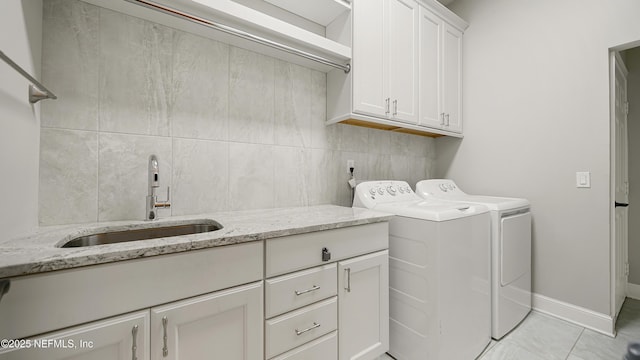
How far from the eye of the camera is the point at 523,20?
7.23ft

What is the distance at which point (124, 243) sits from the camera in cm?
80

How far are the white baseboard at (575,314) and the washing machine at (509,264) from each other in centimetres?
13

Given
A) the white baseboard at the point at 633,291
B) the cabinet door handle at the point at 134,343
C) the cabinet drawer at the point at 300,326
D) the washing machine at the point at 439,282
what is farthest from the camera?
the white baseboard at the point at 633,291

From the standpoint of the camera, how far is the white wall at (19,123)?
0.82 metres

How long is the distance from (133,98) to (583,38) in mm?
3122

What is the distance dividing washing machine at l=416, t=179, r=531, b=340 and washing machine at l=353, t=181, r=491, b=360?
3.2 inches

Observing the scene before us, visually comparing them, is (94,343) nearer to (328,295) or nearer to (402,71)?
(328,295)

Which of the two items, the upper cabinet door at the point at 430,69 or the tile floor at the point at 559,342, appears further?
the upper cabinet door at the point at 430,69

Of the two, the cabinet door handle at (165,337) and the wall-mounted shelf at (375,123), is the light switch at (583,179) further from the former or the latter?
the cabinet door handle at (165,337)

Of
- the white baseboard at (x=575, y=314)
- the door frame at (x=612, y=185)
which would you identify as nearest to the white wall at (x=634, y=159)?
the door frame at (x=612, y=185)

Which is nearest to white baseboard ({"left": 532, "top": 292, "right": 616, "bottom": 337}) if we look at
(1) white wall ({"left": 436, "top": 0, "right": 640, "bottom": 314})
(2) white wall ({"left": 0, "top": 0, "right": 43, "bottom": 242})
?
(1) white wall ({"left": 436, "top": 0, "right": 640, "bottom": 314})

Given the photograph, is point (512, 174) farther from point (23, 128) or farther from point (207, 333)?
point (23, 128)

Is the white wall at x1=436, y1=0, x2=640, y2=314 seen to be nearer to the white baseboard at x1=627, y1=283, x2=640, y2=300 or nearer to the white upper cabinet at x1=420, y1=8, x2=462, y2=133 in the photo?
the white upper cabinet at x1=420, y1=8, x2=462, y2=133

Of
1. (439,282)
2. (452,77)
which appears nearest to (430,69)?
(452,77)
